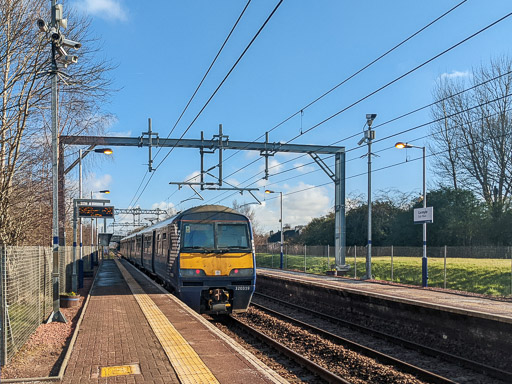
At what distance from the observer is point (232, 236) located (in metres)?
14.8

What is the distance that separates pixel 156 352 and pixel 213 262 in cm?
625

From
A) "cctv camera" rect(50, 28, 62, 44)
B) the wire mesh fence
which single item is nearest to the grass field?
the wire mesh fence

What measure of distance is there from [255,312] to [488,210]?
26.7 m

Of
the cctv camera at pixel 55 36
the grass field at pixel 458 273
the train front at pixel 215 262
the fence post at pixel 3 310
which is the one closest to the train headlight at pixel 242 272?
the train front at pixel 215 262

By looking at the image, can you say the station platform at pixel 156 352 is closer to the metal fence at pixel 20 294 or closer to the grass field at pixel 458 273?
the metal fence at pixel 20 294

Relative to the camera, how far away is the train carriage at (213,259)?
14133 mm

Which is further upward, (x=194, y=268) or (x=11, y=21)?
(x=11, y=21)

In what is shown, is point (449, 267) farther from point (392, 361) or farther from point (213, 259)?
point (392, 361)

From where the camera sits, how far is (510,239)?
34.4 m

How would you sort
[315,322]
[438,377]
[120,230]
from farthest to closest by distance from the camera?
[120,230] → [315,322] → [438,377]

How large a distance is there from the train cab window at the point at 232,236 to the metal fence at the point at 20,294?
4.83 m

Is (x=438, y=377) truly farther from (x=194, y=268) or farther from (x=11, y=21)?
(x=11, y=21)

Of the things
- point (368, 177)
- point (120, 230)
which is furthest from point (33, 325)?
point (120, 230)

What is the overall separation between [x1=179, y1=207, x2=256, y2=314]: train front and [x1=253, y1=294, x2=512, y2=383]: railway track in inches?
85.5
